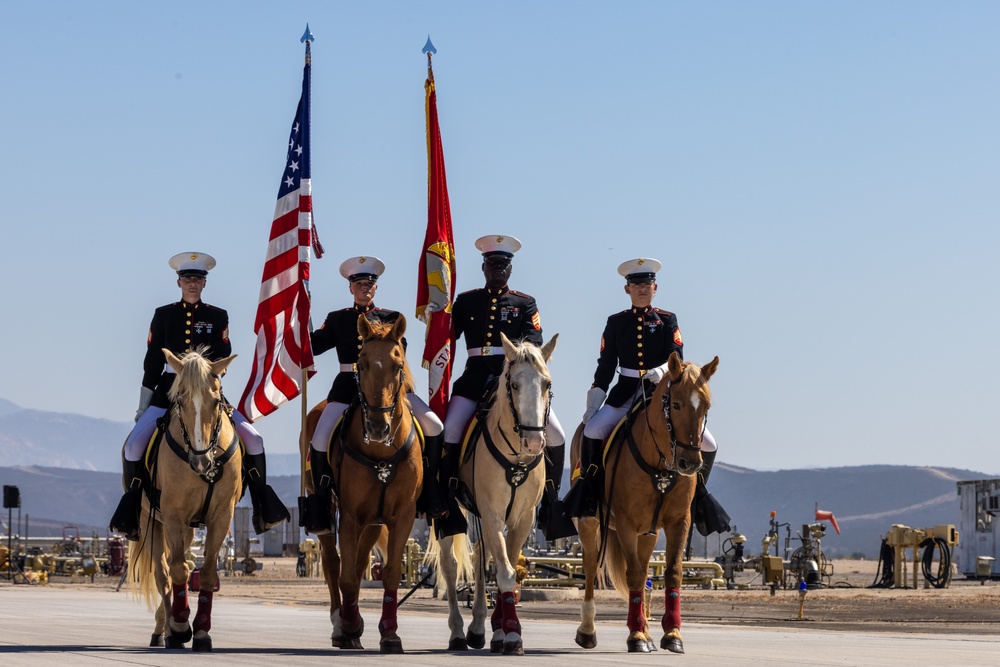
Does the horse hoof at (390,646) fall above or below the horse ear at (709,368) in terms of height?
below

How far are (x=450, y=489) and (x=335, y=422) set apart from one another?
1401 millimetres

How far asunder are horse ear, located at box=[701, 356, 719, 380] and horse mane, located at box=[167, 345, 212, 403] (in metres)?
4.77

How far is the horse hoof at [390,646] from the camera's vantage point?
14606 mm

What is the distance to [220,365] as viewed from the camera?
50.4 ft

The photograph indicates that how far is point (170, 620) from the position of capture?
617 inches

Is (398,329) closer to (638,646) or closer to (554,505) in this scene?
(554,505)

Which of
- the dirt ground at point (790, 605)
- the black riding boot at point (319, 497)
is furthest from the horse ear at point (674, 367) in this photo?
the dirt ground at point (790, 605)

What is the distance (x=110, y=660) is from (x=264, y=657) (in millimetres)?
1406

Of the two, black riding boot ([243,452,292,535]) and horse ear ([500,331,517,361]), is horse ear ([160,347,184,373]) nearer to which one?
black riding boot ([243,452,292,535])

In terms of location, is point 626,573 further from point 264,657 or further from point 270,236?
point 270,236

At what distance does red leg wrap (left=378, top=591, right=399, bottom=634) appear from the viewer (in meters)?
14.9

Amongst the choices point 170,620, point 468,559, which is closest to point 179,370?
point 170,620

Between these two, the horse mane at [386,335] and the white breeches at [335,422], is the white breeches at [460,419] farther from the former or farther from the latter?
the horse mane at [386,335]

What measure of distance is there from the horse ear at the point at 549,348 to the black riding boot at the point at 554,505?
5.36ft
